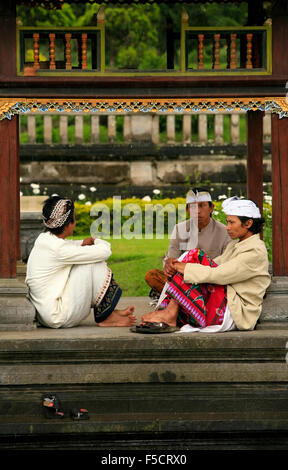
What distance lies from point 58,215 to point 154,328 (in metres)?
1.19

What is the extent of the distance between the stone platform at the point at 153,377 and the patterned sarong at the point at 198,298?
166 mm

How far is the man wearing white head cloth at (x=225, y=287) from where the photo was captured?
629cm

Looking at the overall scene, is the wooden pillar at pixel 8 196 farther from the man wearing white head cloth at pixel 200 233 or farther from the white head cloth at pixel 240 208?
the white head cloth at pixel 240 208

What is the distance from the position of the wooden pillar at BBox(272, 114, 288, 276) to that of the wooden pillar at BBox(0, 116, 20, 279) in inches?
83.5

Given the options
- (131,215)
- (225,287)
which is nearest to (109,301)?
(225,287)

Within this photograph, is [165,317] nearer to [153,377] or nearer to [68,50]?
[153,377]

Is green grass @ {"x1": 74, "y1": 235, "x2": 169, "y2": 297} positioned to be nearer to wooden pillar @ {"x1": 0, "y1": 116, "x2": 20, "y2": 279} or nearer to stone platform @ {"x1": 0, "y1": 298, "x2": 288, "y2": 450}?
wooden pillar @ {"x1": 0, "y1": 116, "x2": 20, "y2": 279}

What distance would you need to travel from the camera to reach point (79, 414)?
5.75 meters

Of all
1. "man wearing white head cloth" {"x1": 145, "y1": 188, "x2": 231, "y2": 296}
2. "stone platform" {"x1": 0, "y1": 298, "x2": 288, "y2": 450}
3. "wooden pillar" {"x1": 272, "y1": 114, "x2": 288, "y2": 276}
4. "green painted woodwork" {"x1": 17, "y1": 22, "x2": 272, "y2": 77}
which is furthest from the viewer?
"man wearing white head cloth" {"x1": 145, "y1": 188, "x2": 231, "y2": 296}

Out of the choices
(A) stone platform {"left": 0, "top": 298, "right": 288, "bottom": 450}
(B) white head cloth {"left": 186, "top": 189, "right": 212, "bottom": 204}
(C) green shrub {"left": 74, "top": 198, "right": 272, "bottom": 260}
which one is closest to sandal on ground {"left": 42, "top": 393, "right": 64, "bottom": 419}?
(A) stone platform {"left": 0, "top": 298, "right": 288, "bottom": 450}

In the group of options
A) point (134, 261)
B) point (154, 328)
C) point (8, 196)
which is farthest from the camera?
point (134, 261)

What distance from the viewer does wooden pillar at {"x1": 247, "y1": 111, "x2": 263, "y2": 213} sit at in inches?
338

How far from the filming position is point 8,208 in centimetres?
683

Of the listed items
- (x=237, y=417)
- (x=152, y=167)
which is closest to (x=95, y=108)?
(x=237, y=417)
